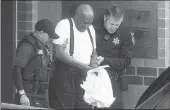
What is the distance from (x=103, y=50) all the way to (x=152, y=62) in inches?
35.9

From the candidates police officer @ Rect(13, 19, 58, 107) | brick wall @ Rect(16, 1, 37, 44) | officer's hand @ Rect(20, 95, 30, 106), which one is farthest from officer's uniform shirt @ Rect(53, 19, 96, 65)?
brick wall @ Rect(16, 1, 37, 44)

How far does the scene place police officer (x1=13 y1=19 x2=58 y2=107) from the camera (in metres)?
7.18

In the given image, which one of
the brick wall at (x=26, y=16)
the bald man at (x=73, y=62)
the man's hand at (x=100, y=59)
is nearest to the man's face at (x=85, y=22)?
the bald man at (x=73, y=62)

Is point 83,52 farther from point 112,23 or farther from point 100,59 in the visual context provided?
point 112,23

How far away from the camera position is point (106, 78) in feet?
25.0

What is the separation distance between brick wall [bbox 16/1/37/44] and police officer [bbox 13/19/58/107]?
5.36 ft

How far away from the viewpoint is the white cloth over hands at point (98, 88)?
7.59 meters

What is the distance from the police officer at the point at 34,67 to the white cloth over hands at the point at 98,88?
491 millimetres

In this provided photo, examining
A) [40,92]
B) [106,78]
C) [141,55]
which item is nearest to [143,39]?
[141,55]

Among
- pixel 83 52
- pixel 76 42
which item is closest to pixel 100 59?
pixel 83 52

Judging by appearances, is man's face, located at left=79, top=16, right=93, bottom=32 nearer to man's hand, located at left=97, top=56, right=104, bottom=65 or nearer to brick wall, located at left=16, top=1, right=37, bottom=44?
man's hand, located at left=97, top=56, right=104, bottom=65

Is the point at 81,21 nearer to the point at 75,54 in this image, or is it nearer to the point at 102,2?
the point at 75,54

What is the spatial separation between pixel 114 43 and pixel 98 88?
30.6 inches

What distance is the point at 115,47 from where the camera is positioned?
26.7 feet
